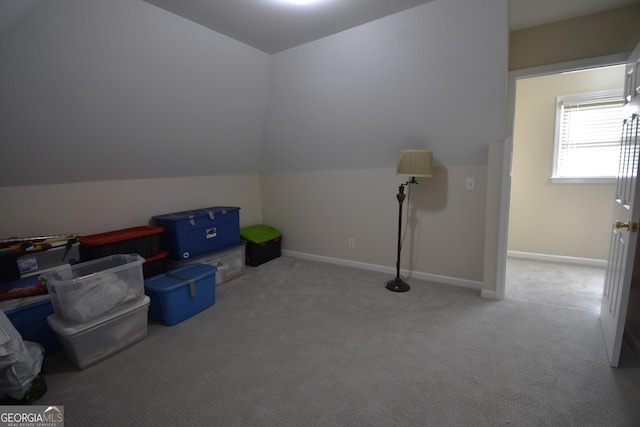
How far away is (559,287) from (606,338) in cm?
111

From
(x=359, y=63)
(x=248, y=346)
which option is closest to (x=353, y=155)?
(x=359, y=63)

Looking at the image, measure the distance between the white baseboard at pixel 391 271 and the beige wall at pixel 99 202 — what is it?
4.02 ft

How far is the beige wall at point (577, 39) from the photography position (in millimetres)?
2379

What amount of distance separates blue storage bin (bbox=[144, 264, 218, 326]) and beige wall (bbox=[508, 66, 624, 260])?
152 inches

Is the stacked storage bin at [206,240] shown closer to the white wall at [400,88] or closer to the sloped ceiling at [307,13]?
the white wall at [400,88]

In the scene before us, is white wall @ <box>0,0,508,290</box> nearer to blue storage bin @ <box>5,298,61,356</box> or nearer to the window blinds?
blue storage bin @ <box>5,298,61,356</box>

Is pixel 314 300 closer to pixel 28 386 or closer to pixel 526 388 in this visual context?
pixel 526 388

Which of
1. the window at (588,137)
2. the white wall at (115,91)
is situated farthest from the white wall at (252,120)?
the window at (588,137)

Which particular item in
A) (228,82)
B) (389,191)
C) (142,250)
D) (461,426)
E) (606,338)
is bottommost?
(461,426)

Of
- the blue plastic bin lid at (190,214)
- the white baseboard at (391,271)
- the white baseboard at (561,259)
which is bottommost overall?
the white baseboard at (391,271)

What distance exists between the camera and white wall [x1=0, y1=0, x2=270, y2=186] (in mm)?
1870

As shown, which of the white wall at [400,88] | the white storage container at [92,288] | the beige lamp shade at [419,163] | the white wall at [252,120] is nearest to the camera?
the white storage container at [92,288]

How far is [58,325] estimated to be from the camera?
185 centimetres

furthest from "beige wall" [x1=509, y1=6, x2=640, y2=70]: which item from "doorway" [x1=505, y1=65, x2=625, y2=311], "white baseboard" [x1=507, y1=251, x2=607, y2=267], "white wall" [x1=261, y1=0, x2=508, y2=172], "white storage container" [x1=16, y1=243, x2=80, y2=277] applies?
"white storage container" [x1=16, y1=243, x2=80, y2=277]
